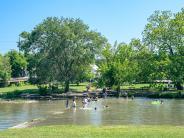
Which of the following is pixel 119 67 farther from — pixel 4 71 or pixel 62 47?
pixel 4 71

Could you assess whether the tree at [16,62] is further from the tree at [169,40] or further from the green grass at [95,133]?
the green grass at [95,133]

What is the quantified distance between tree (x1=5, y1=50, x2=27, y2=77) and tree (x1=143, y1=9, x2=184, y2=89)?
5954 centimetres

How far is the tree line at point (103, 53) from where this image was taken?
8588 centimetres

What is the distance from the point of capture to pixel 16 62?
459ft

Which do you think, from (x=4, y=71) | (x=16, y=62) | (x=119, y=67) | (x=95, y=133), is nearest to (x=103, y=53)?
(x=119, y=67)

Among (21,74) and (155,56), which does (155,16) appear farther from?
(21,74)

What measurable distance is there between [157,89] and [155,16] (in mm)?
14814

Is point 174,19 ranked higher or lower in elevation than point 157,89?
higher

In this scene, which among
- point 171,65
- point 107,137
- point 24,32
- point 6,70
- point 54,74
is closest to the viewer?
point 107,137

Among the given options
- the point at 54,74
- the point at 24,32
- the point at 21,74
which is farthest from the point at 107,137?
the point at 21,74

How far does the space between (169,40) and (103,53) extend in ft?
53.2

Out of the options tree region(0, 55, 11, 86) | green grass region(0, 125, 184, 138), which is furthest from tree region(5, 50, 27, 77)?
green grass region(0, 125, 184, 138)

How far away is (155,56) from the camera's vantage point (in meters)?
87.8

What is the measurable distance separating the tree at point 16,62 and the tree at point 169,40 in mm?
59537
